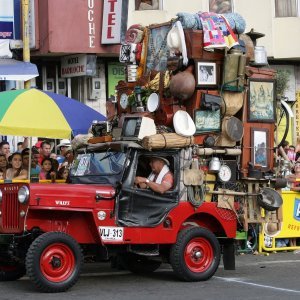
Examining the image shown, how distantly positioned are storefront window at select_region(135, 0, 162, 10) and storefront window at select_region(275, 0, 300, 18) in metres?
3.50

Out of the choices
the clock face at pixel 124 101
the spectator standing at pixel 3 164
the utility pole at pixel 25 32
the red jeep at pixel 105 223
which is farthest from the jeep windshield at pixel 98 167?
the utility pole at pixel 25 32

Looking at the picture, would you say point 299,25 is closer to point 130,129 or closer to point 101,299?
point 130,129

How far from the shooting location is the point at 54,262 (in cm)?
989

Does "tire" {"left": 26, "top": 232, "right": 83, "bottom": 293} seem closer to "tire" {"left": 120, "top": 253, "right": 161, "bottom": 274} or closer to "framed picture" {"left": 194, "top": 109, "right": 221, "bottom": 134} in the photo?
"tire" {"left": 120, "top": 253, "right": 161, "bottom": 274}

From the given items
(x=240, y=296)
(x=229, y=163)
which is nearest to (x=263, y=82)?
(x=229, y=163)

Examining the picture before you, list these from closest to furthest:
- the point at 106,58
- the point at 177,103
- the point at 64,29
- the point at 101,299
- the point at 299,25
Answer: the point at 101,299
the point at 177,103
the point at 64,29
the point at 106,58
the point at 299,25

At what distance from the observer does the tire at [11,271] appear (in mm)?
11023

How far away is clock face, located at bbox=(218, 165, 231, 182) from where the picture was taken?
11.3 metres

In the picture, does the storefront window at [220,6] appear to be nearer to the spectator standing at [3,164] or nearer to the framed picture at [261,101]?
the spectator standing at [3,164]

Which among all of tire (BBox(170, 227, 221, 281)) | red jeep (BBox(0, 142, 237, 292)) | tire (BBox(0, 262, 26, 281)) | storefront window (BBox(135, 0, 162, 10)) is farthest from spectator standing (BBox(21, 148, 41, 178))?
storefront window (BBox(135, 0, 162, 10))

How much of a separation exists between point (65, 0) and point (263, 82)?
8.75m

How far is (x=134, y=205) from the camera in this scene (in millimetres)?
10586

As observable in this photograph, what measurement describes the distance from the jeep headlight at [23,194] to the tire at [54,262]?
484mm

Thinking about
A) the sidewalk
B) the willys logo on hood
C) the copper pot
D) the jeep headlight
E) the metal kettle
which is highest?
the copper pot
